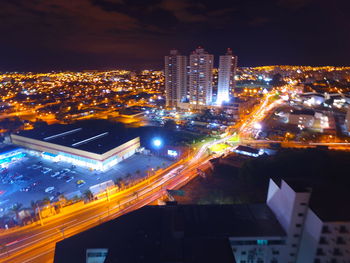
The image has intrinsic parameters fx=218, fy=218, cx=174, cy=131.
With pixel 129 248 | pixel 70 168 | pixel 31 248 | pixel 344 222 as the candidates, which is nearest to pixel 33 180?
pixel 70 168

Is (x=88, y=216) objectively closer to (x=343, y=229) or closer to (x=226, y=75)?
(x=343, y=229)

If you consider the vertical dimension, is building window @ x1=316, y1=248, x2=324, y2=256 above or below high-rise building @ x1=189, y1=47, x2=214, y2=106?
below

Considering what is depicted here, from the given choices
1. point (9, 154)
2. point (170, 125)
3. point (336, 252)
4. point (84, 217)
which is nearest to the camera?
point (336, 252)

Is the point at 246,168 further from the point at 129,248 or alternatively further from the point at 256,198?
the point at 129,248

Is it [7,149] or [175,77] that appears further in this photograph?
[175,77]

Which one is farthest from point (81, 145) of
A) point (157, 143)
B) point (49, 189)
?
point (157, 143)

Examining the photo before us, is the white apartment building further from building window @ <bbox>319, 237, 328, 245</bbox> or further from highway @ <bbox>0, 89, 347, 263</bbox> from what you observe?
building window @ <bbox>319, 237, 328, 245</bbox>

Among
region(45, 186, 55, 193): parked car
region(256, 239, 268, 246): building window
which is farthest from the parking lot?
region(256, 239, 268, 246): building window
